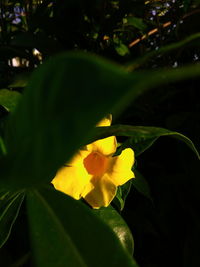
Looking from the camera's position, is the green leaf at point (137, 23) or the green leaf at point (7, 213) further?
the green leaf at point (137, 23)

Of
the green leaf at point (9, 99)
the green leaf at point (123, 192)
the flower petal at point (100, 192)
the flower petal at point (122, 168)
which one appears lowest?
the green leaf at point (123, 192)

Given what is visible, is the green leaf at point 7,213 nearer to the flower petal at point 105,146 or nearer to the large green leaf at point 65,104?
the flower petal at point 105,146

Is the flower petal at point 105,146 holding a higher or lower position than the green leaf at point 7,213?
higher

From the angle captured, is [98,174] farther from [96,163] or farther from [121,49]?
[121,49]

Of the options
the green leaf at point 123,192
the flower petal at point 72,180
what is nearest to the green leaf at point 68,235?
the flower petal at point 72,180

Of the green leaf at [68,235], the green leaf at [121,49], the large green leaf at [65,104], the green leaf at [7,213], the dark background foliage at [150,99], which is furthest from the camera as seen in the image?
the green leaf at [121,49]

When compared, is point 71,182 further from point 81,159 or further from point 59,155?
point 59,155

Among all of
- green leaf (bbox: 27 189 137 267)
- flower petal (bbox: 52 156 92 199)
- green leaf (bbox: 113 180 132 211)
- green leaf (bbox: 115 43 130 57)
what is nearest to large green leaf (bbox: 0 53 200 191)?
green leaf (bbox: 27 189 137 267)

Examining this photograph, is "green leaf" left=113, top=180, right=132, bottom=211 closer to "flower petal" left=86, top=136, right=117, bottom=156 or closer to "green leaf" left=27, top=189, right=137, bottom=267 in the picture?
"flower petal" left=86, top=136, right=117, bottom=156
